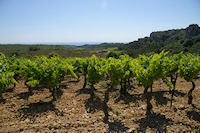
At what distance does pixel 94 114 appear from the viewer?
10.1m

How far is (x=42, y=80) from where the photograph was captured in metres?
10.8

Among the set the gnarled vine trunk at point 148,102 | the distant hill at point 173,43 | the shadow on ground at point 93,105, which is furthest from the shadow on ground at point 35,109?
the distant hill at point 173,43

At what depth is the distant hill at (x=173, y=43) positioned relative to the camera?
2257 inches

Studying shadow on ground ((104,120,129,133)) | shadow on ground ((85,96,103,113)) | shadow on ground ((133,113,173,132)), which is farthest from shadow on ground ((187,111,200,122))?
shadow on ground ((85,96,103,113))


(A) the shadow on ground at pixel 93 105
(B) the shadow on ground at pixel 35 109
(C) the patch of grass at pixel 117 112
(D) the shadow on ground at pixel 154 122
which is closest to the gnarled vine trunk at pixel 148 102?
(D) the shadow on ground at pixel 154 122

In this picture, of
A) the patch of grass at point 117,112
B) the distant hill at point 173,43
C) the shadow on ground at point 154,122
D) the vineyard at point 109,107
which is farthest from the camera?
the distant hill at point 173,43

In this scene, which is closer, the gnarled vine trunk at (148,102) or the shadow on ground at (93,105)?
the gnarled vine trunk at (148,102)

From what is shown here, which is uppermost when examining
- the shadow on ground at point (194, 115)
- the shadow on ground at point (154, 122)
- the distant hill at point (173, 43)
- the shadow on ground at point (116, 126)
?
→ the distant hill at point (173, 43)

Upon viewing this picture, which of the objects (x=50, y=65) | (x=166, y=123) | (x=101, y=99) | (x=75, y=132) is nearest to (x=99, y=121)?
(x=75, y=132)

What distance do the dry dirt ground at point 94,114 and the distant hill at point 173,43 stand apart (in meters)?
40.0

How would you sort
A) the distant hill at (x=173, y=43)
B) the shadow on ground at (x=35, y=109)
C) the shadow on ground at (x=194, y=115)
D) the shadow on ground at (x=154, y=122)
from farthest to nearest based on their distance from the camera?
the distant hill at (x=173, y=43) < the shadow on ground at (x=35, y=109) < the shadow on ground at (x=194, y=115) < the shadow on ground at (x=154, y=122)

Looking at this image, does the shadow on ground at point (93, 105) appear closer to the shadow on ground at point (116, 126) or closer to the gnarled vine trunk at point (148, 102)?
the shadow on ground at point (116, 126)

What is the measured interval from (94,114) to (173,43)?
80.0 metres

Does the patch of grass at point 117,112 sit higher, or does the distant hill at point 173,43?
the distant hill at point 173,43
